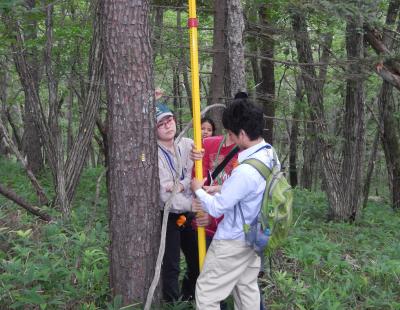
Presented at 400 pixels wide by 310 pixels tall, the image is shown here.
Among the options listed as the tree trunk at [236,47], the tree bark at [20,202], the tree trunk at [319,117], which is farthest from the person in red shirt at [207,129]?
the tree trunk at [319,117]

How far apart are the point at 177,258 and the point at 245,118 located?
1476 millimetres

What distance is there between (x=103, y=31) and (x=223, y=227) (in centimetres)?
169

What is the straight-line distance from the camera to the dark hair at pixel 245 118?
3262mm

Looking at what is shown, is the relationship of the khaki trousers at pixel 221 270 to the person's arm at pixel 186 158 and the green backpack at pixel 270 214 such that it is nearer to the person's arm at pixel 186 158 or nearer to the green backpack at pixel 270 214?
the green backpack at pixel 270 214

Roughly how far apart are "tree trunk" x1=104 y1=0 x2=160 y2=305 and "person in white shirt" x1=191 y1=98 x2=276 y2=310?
0.45 meters

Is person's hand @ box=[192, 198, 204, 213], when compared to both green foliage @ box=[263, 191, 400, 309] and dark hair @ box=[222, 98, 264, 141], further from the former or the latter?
green foliage @ box=[263, 191, 400, 309]

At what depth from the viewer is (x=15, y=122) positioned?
19.5 meters

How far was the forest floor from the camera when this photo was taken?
4.09m

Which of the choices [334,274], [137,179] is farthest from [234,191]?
[334,274]

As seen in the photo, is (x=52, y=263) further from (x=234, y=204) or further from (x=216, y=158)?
(x=234, y=204)

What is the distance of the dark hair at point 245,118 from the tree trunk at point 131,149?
0.66m

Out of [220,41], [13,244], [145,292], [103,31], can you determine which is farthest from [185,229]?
[220,41]

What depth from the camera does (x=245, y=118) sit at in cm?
327

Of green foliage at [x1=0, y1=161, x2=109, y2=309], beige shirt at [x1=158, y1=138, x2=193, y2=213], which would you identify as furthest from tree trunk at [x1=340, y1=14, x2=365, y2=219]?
beige shirt at [x1=158, y1=138, x2=193, y2=213]
